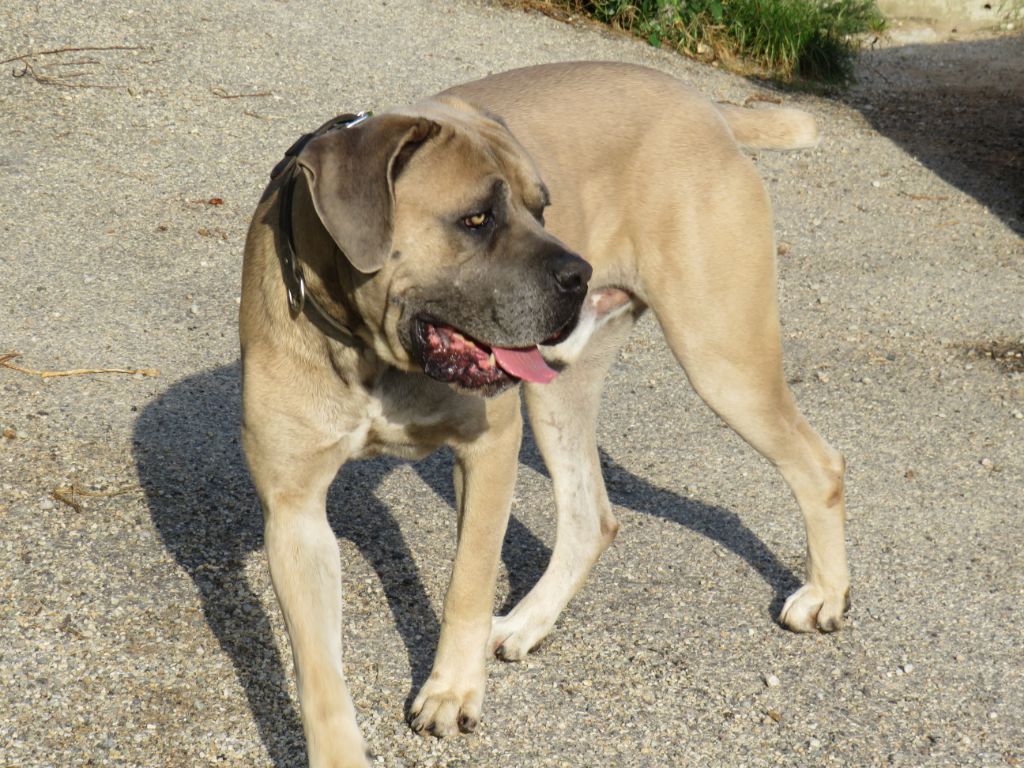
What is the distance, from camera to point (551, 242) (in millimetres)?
2932

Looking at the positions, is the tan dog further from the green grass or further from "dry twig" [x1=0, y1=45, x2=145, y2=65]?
the green grass

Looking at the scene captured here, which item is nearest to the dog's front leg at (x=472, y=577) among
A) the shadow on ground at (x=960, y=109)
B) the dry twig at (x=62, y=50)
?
the dry twig at (x=62, y=50)

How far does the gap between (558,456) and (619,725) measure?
0.95m

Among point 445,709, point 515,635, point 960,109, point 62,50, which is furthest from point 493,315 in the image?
point 960,109

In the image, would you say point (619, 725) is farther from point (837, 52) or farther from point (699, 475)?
point (837, 52)

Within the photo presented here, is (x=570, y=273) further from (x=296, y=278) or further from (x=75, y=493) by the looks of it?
(x=75, y=493)

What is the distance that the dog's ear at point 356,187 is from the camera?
2.72m

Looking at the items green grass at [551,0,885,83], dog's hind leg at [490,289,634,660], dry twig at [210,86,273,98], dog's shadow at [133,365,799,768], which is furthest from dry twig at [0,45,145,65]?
dog's hind leg at [490,289,634,660]

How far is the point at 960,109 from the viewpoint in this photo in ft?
38.3

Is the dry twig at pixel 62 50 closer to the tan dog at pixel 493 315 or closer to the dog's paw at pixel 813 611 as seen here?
the tan dog at pixel 493 315

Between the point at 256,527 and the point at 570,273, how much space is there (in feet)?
6.00

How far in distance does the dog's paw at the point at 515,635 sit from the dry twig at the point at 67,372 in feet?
7.22

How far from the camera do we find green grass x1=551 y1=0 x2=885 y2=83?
36.7ft

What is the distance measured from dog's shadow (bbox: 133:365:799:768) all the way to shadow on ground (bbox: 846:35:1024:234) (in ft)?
17.5
